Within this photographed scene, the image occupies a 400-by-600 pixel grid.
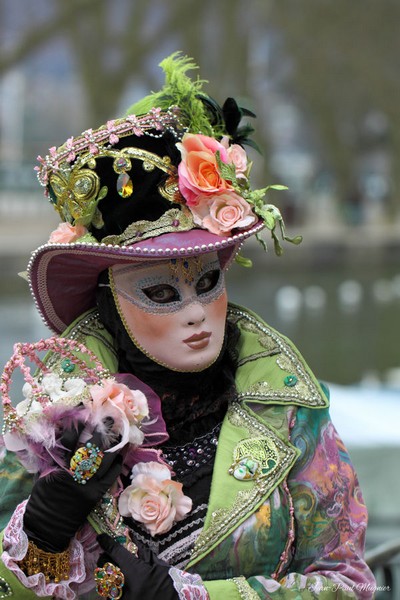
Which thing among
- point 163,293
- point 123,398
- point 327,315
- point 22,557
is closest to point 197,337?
point 163,293

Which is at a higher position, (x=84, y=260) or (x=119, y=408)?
(x=84, y=260)

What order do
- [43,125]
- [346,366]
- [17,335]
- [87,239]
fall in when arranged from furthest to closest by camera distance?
[43,125] < [17,335] < [346,366] < [87,239]

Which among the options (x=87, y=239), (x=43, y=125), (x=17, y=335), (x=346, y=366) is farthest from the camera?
(x=43, y=125)

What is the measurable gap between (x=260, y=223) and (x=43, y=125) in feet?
159

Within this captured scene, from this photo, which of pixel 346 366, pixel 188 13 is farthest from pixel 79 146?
pixel 188 13

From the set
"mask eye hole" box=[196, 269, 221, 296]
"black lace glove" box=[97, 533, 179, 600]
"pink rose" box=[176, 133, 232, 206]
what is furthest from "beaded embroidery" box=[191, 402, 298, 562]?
"pink rose" box=[176, 133, 232, 206]

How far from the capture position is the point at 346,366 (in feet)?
37.5

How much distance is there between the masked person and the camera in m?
2.36

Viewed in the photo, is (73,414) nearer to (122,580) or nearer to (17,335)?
(122,580)

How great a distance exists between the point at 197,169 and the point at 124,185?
0.57ft

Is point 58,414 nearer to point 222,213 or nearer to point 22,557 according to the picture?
point 22,557

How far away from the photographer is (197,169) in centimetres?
254

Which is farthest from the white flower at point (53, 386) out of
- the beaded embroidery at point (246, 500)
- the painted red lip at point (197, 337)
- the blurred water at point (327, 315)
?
the blurred water at point (327, 315)

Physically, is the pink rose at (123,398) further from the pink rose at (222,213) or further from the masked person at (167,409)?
the pink rose at (222,213)
